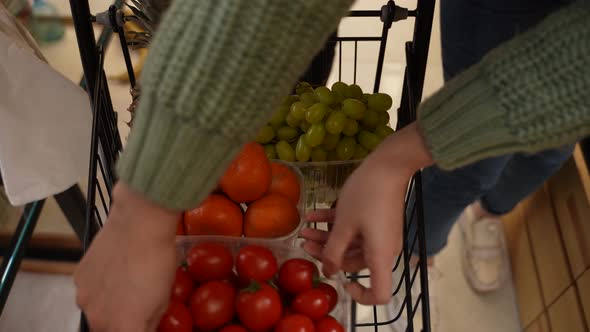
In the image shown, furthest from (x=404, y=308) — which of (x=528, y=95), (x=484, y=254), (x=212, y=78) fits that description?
(x=212, y=78)

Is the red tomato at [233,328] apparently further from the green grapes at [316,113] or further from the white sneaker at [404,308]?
the white sneaker at [404,308]

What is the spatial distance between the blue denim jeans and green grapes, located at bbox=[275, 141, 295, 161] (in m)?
0.34

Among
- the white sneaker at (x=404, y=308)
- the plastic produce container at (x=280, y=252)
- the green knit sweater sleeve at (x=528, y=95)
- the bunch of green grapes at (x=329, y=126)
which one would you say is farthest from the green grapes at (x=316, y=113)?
the white sneaker at (x=404, y=308)

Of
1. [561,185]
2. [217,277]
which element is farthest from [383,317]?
[217,277]

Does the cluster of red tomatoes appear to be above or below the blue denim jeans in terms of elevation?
below

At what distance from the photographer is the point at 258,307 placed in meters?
0.56

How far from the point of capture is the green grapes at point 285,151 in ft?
2.52

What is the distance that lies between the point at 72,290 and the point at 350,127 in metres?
0.84

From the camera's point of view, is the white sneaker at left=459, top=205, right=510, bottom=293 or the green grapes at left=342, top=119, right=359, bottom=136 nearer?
the green grapes at left=342, top=119, right=359, bottom=136

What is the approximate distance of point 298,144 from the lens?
2.51 feet

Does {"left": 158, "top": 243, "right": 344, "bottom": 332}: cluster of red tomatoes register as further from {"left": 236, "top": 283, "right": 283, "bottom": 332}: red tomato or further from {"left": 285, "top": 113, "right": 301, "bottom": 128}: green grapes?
{"left": 285, "top": 113, "right": 301, "bottom": 128}: green grapes

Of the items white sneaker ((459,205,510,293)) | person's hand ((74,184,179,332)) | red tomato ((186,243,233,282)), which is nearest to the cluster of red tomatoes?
red tomato ((186,243,233,282))

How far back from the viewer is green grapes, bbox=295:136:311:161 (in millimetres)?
750

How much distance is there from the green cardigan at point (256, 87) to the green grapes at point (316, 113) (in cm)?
31
